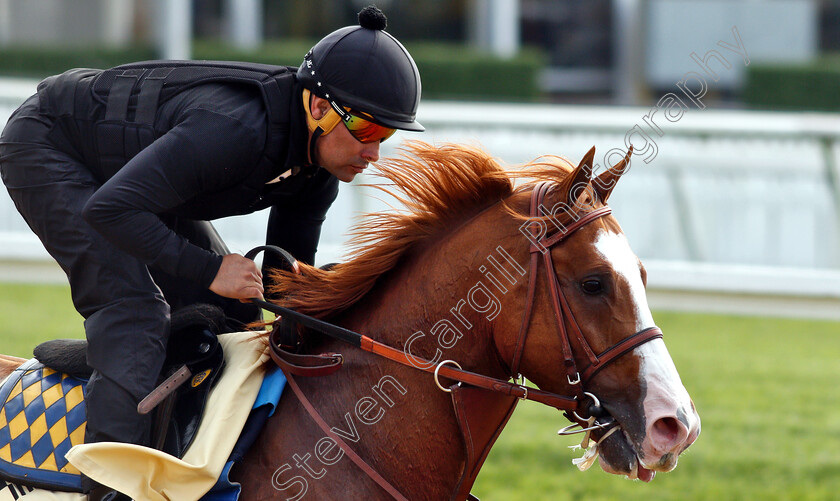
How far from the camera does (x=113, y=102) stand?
2.74m

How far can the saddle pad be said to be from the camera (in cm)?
260

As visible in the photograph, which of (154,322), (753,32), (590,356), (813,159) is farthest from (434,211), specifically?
(753,32)

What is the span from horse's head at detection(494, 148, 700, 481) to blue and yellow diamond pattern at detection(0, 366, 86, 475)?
1273 millimetres

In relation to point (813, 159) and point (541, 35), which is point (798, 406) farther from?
point (541, 35)

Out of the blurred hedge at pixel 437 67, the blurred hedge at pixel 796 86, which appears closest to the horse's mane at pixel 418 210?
the blurred hedge at pixel 437 67

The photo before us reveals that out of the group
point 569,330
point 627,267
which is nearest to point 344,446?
point 569,330

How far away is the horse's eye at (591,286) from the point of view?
2400 millimetres

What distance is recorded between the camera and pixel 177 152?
2.47 meters

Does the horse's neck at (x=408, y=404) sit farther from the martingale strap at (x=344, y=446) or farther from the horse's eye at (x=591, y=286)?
the horse's eye at (x=591, y=286)

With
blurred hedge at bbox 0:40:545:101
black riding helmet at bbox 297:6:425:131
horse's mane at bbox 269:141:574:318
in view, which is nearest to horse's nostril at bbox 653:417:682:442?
horse's mane at bbox 269:141:574:318

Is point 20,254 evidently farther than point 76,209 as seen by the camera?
Yes

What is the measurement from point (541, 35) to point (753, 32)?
463 centimetres

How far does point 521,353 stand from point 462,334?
0.19m

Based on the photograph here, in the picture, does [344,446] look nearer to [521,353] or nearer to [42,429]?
[521,353]
